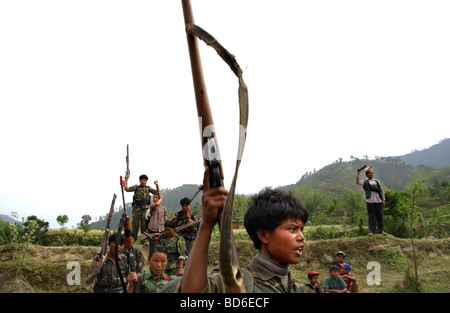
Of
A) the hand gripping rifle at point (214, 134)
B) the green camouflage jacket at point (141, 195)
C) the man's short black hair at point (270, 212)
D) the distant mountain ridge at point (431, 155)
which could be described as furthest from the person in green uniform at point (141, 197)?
the distant mountain ridge at point (431, 155)

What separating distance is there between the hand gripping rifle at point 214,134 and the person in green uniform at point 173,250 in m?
5.41

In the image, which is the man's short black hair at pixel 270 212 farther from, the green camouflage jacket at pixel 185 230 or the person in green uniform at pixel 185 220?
the green camouflage jacket at pixel 185 230

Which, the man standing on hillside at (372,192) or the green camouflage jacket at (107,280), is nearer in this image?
the green camouflage jacket at (107,280)

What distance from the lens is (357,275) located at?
8.56m

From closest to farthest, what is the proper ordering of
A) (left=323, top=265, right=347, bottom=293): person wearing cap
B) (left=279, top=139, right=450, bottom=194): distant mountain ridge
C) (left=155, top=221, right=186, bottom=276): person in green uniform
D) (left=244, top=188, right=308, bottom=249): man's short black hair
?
(left=244, top=188, right=308, bottom=249): man's short black hair → (left=323, top=265, right=347, bottom=293): person wearing cap → (left=155, top=221, right=186, bottom=276): person in green uniform → (left=279, top=139, right=450, bottom=194): distant mountain ridge

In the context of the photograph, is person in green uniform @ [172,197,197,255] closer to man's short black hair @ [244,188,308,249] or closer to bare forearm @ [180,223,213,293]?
man's short black hair @ [244,188,308,249]

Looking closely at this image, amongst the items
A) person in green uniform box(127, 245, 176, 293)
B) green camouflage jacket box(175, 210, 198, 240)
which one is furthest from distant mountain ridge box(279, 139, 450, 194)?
person in green uniform box(127, 245, 176, 293)

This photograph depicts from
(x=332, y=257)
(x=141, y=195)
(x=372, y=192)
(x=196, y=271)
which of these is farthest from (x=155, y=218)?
(x=196, y=271)

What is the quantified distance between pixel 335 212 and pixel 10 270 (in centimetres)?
1705

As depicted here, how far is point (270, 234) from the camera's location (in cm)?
184

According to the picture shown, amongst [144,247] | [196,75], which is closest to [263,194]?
[196,75]

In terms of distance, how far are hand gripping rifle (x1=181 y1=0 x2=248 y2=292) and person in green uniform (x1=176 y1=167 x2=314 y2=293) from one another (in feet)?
0.23

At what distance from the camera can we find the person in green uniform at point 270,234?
1.36 metres

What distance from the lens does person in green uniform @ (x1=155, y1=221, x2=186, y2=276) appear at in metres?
6.45
